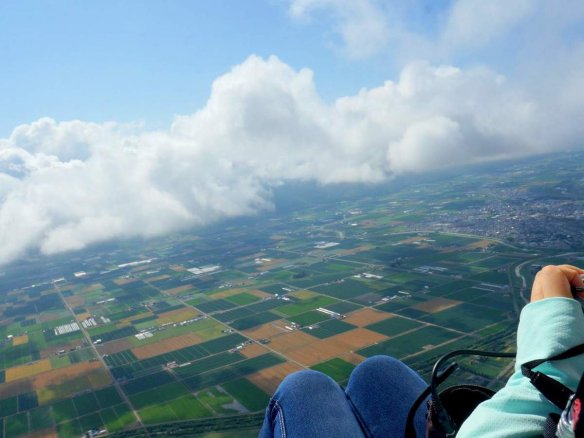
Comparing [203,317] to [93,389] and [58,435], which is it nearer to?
[93,389]

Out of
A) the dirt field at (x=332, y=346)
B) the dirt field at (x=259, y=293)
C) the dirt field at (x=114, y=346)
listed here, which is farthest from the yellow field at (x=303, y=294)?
the dirt field at (x=114, y=346)

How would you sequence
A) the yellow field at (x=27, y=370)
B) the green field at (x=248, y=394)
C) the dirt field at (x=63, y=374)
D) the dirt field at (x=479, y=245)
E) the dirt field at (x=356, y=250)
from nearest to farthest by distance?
the green field at (x=248, y=394) → the dirt field at (x=63, y=374) → the yellow field at (x=27, y=370) → the dirt field at (x=479, y=245) → the dirt field at (x=356, y=250)

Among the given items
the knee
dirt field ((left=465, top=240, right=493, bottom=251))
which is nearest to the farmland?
→ dirt field ((left=465, top=240, right=493, bottom=251))

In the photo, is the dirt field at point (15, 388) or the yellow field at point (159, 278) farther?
the yellow field at point (159, 278)

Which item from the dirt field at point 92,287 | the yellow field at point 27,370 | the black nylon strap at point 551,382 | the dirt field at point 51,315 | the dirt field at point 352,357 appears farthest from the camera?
the dirt field at point 92,287

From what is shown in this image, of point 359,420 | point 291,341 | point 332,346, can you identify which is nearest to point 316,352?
point 332,346

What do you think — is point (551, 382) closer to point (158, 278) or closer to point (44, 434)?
point (44, 434)

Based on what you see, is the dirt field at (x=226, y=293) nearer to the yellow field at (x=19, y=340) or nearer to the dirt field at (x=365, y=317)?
the dirt field at (x=365, y=317)

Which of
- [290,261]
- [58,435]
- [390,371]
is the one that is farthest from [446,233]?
[390,371]
